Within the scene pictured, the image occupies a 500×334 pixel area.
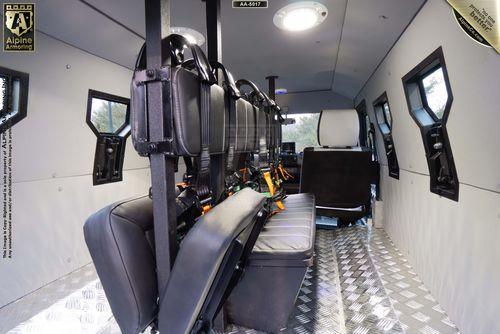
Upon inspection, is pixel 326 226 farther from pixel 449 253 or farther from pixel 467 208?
pixel 467 208

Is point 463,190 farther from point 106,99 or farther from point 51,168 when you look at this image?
point 106,99

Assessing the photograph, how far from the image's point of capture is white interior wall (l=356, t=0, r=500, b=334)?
1500 millimetres

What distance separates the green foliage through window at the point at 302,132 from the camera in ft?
24.7

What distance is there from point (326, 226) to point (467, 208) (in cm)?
265

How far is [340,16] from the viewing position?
109 inches

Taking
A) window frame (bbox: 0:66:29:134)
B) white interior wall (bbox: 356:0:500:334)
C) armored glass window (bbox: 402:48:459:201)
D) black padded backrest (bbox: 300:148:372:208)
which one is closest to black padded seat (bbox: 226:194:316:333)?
white interior wall (bbox: 356:0:500:334)

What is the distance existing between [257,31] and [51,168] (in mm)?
2601

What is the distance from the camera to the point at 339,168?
4.16 meters

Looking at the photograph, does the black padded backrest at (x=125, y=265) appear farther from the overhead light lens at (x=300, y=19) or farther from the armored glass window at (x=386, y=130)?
the armored glass window at (x=386, y=130)

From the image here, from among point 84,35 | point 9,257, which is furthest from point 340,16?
Answer: point 9,257

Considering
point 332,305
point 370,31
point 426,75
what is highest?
point 370,31

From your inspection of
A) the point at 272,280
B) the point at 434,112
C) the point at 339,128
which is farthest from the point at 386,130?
the point at 272,280

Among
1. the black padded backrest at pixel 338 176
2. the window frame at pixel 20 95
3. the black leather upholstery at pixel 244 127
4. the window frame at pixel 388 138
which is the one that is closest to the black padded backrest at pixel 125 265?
the black leather upholstery at pixel 244 127

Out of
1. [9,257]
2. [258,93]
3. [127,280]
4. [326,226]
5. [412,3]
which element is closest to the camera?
[127,280]
